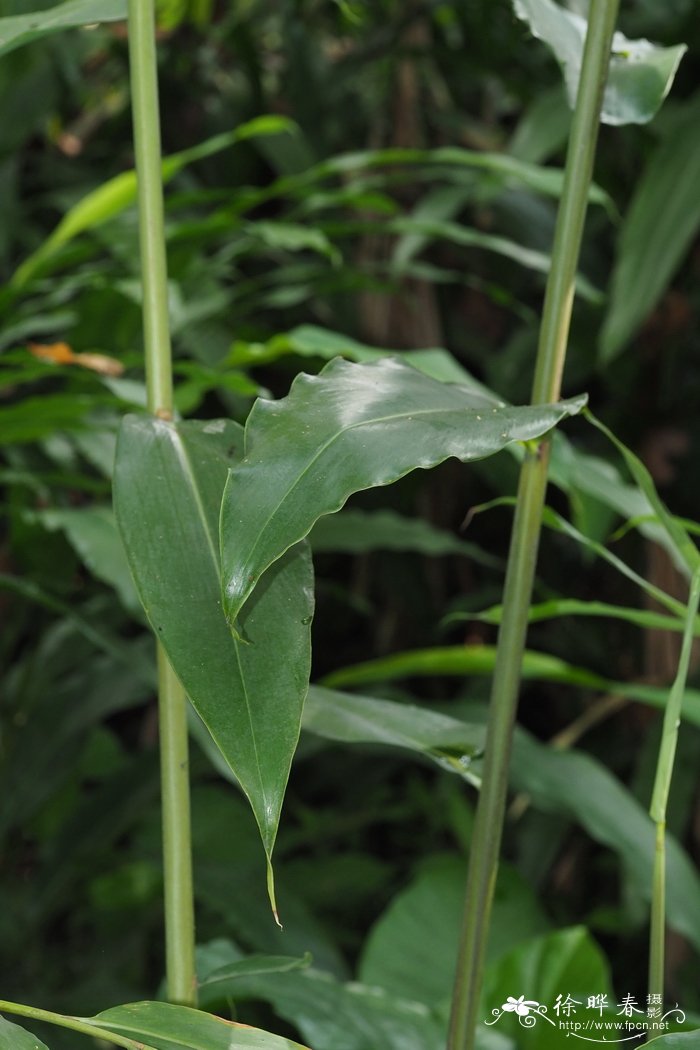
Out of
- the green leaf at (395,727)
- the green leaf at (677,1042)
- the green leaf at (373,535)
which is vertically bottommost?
the green leaf at (677,1042)

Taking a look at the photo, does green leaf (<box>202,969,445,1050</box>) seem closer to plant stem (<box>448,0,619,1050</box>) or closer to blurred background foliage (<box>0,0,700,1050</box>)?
blurred background foliage (<box>0,0,700,1050</box>)

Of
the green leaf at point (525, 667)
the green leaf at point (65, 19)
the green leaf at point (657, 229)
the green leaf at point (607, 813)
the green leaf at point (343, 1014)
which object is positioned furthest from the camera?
the green leaf at point (657, 229)

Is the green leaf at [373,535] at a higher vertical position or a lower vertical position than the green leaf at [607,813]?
higher

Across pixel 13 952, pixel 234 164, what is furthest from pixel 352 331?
pixel 13 952

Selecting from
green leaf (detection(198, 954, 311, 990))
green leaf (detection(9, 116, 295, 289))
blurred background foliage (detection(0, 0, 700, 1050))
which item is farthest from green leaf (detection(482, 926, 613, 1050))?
green leaf (detection(9, 116, 295, 289))

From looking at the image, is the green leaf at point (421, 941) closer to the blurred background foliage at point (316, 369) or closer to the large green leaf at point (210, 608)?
the blurred background foliage at point (316, 369)

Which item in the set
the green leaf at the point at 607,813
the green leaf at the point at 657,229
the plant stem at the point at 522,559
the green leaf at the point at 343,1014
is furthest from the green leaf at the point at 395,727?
the green leaf at the point at 657,229

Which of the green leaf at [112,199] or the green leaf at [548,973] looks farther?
the green leaf at [112,199]

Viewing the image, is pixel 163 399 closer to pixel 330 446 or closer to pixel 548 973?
pixel 330 446
